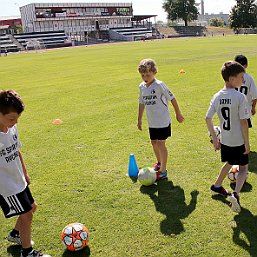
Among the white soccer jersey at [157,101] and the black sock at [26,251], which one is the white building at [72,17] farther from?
the black sock at [26,251]

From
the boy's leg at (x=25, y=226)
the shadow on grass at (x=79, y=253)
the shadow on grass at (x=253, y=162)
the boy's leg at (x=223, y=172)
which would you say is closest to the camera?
the boy's leg at (x=25, y=226)

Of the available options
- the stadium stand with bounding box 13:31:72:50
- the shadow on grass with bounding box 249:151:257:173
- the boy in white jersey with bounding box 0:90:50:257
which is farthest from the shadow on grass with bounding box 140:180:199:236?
the stadium stand with bounding box 13:31:72:50

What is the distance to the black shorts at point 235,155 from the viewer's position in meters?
4.12

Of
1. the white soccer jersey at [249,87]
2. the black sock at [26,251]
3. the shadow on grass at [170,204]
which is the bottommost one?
A: the shadow on grass at [170,204]

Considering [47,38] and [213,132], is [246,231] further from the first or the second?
[47,38]

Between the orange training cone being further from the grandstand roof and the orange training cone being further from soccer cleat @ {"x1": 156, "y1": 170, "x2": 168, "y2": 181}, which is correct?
the grandstand roof

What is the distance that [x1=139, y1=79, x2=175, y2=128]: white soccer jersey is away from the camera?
16.3 ft

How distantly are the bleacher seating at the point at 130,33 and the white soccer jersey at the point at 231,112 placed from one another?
3262 inches

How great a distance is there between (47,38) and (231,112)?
79.3 metres

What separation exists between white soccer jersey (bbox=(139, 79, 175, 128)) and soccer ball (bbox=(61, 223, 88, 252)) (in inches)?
80.2

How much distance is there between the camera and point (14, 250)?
12.5ft

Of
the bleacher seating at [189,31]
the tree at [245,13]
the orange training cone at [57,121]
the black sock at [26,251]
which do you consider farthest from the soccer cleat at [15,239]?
the bleacher seating at [189,31]

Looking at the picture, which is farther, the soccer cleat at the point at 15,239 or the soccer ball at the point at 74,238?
the soccer cleat at the point at 15,239

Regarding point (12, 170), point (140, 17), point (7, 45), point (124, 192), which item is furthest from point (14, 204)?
point (140, 17)
